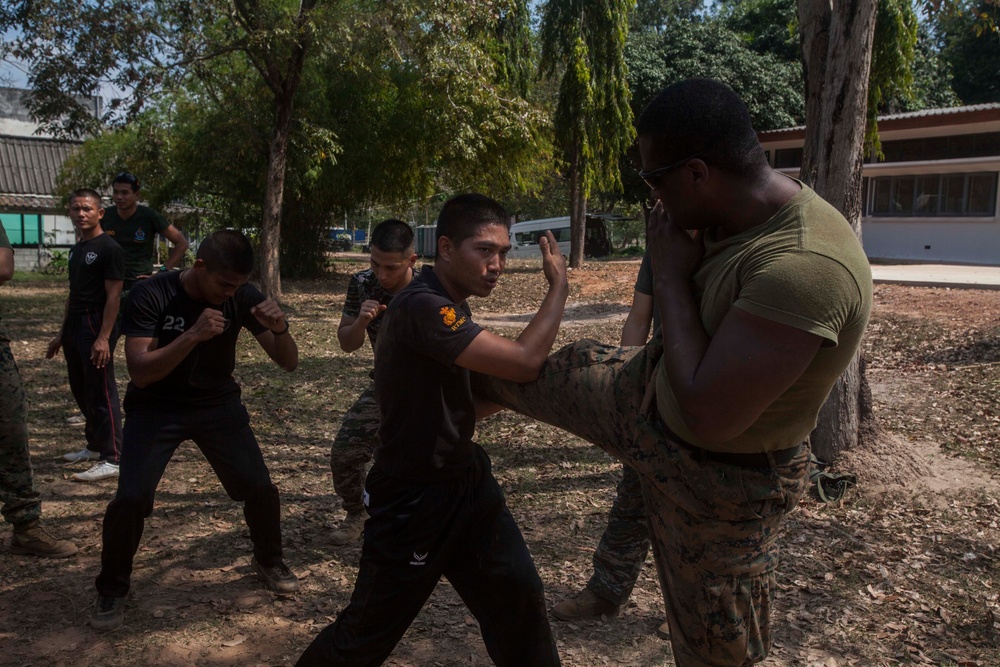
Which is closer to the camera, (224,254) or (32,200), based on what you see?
(224,254)

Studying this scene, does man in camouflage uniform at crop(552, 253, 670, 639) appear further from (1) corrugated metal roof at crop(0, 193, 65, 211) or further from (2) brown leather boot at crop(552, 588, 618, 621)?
(1) corrugated metal roof at crop(0, 193, 65, 211)

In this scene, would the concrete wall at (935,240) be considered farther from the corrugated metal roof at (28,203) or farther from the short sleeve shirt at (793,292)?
the corrugated metal roof at (28,203)

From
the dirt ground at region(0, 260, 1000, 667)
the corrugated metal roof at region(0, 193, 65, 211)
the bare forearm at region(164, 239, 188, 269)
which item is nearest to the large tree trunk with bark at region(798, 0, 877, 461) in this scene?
the dirt ground at region(0, 260, 1000, 667)

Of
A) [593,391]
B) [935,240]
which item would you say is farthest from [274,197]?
[935,240]

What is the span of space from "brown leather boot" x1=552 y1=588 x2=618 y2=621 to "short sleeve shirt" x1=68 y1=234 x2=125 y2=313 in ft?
13.1

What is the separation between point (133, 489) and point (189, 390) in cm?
51

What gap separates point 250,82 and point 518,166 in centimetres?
655

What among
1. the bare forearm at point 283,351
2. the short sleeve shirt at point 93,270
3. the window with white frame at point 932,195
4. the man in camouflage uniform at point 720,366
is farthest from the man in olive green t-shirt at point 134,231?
the window with white frame at point 932,195

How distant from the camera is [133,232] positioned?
24.5 ft

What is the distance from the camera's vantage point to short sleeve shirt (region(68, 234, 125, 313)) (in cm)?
605

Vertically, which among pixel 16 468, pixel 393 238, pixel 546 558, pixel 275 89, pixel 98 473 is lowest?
pixel 546 558

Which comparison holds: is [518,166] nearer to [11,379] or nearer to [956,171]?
A: [956,171]

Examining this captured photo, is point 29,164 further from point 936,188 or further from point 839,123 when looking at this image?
point 839,123

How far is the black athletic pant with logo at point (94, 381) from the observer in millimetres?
6184
